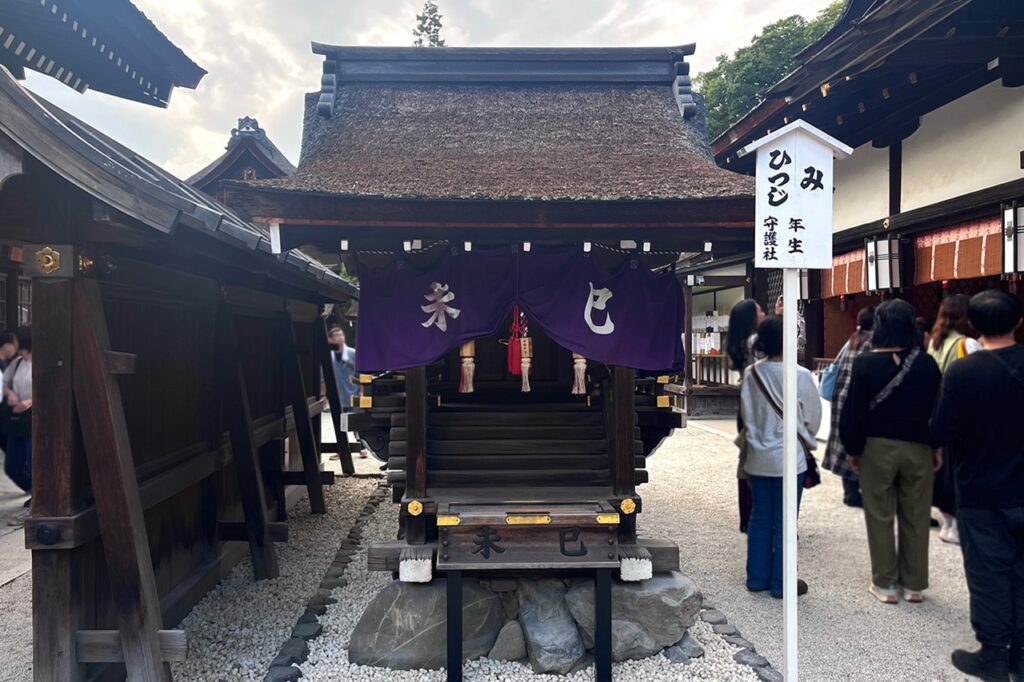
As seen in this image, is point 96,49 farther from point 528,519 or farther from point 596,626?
point 596,626

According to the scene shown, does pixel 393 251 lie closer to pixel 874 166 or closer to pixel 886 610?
pixel 886 610

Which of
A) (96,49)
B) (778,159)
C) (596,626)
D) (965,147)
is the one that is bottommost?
(596,626)

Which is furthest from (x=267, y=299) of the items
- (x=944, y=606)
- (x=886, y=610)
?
(x=944, y=606)

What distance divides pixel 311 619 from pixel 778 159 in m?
4.57

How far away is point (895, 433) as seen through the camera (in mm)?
4645

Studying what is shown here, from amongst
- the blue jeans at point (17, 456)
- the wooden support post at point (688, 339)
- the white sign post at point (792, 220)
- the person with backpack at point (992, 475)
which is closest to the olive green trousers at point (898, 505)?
the person with backpack at point (992, 475)

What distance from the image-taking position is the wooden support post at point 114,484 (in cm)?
336

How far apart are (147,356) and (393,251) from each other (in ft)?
6.13

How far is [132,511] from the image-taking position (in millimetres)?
3445

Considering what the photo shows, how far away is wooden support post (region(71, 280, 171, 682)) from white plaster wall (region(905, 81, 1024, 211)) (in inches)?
309

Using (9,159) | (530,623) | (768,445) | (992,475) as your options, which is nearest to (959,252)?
(768,445)

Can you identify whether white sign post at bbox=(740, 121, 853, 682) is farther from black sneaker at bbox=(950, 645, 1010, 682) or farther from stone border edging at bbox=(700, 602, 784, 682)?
black sneaker at bbox=(950, 645, 1010, 682)

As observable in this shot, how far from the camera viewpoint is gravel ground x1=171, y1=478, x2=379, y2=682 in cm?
418

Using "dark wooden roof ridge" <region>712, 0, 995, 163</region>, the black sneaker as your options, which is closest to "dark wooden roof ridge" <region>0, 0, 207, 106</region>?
"dark wooden roof ridge" <region>712, 0, 995, 163</region>
